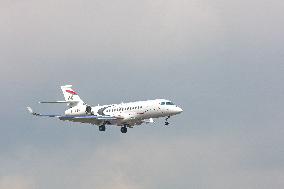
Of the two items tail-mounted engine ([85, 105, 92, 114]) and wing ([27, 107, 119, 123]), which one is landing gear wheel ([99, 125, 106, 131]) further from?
tail-mounted engine ([85, 105, 92, 114])

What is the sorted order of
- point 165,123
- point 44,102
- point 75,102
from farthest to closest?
point 75,102 < point 44,102 < point 165,123

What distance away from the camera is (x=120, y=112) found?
16812 centimetres

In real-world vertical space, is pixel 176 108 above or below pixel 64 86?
below

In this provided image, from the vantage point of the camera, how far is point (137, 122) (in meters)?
168

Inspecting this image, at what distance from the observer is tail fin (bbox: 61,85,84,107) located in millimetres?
179738

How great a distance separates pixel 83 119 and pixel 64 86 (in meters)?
19.4

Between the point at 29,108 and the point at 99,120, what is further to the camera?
the point at 99,120

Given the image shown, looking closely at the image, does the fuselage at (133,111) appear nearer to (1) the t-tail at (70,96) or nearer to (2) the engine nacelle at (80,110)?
(2) the engine nacelle at (80,110)

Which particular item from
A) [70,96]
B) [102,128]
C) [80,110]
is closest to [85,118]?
[102,128]

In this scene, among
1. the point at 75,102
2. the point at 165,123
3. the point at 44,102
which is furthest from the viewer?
the point at 75,102

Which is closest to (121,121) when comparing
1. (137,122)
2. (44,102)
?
(137,122)

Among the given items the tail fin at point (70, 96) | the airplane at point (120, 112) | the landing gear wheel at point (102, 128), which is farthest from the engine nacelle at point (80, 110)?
the landing gear wheel at point (102, 128)

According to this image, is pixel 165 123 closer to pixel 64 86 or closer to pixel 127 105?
pixel 127 105

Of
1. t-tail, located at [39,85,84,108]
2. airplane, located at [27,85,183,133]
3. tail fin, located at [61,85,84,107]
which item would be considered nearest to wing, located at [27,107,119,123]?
airplane, located at [27,85,183,133]
